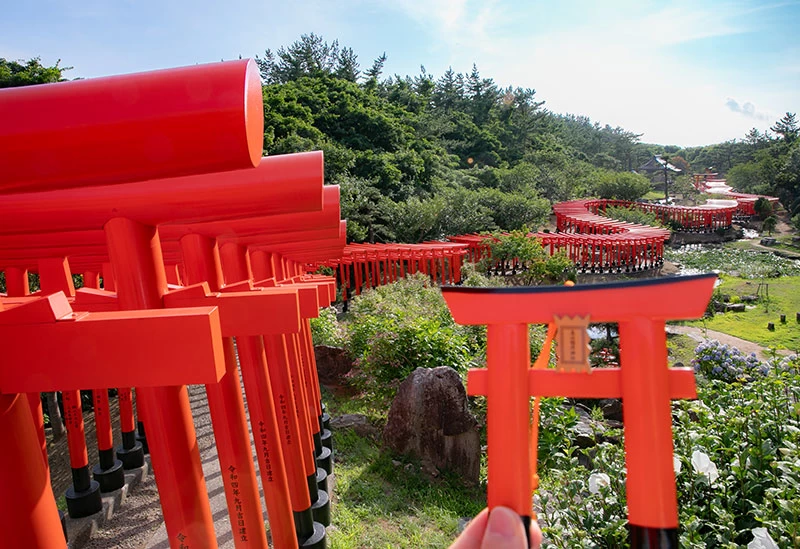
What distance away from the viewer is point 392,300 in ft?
32.0

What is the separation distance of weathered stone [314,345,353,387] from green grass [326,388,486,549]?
2.37m

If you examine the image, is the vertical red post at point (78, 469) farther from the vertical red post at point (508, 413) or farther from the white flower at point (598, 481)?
the vertical red post at point (508, 413)

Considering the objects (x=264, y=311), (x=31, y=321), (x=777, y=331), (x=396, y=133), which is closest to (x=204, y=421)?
(x=264, y=311)

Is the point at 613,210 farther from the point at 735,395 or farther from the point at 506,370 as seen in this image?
the point at 506,370

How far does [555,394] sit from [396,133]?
28.3 m

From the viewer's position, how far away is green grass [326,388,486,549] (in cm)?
420

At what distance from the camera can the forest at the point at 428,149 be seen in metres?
19.9

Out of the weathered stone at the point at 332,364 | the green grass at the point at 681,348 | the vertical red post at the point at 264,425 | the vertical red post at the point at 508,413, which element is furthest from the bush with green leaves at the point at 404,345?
the vertical red post at the point at 508,413

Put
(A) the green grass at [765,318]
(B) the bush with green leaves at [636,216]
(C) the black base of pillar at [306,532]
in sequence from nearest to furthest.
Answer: (C) the black base of pillar at [306,532], (A) the green grass at [765,318], (B) the bush with green leaves at [636,216]

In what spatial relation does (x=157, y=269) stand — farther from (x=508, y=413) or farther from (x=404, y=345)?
(x=404, y=345)

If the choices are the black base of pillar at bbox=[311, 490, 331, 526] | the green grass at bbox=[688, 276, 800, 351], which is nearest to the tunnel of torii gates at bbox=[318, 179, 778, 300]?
the green grass at bbox=[688, 276, 800, 351]

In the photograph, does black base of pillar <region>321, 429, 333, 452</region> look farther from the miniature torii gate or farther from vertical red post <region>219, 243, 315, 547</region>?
the miniature torii gate

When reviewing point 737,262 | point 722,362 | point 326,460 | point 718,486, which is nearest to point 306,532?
point 326,460

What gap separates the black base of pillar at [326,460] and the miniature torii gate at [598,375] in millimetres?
4289
